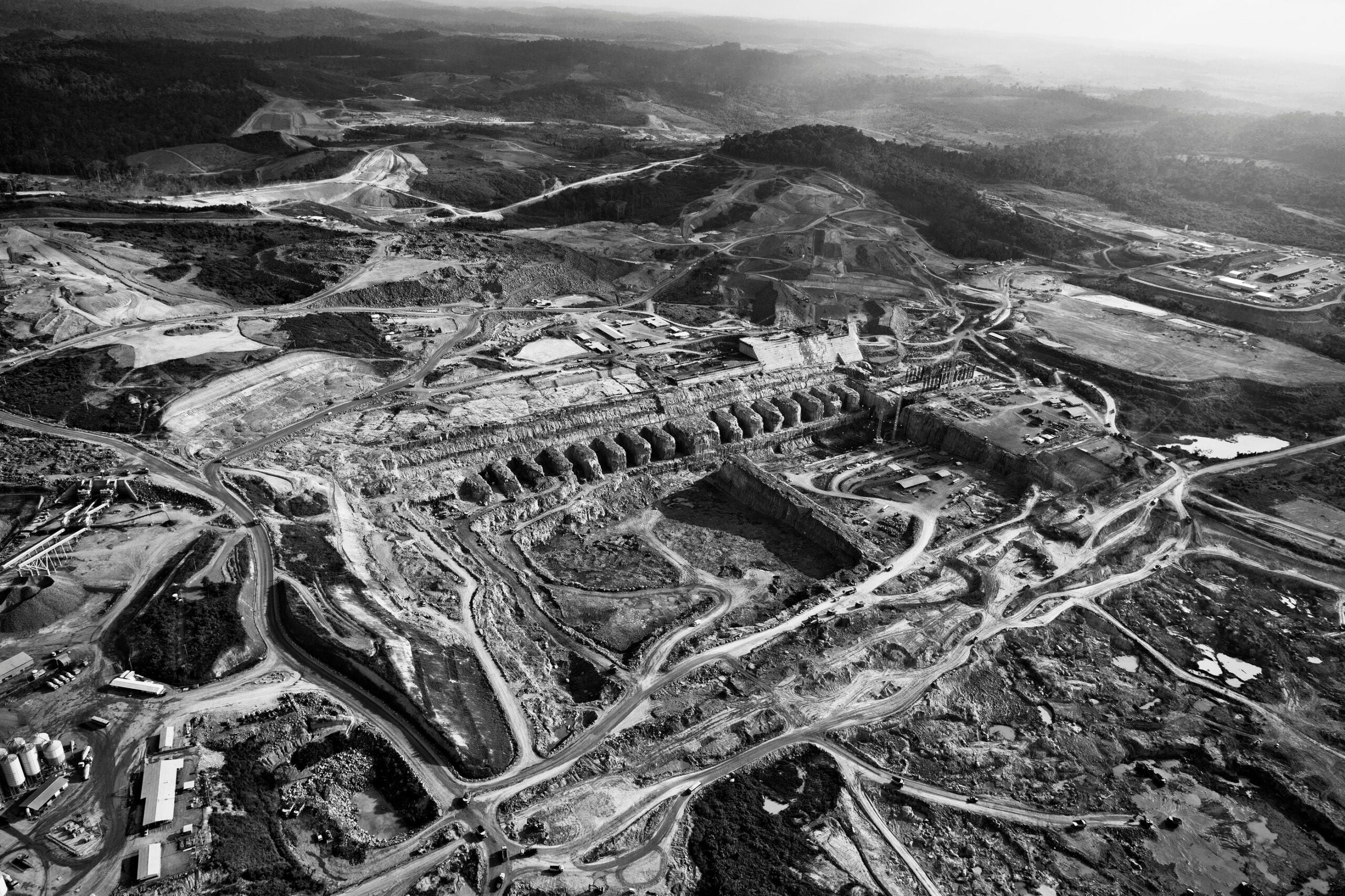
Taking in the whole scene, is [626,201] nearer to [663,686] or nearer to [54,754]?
[663,686]

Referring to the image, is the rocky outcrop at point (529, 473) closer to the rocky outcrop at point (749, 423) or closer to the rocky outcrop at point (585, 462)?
the rocky outcrop at point (585, 462)

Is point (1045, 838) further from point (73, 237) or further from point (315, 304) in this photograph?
point (73, 237)

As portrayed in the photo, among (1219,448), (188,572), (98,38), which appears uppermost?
(98,38)

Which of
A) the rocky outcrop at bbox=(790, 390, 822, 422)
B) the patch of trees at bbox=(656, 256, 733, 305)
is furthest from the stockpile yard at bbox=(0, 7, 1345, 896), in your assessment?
the rocky outcrop at bbox=(790, 390, 822, 422)

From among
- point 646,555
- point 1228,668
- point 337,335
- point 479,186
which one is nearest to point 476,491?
point 646,555

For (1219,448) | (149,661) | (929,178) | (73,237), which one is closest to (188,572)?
(149,661)
